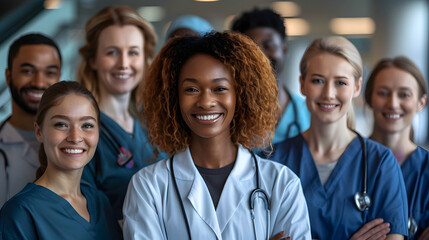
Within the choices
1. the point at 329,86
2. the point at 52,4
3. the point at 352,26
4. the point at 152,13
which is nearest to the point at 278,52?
the point at 329,86

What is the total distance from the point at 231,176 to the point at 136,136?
2.50 ft

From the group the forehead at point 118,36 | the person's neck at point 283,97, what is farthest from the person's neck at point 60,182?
the person's neck at point 283,97

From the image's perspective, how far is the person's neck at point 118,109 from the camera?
2424 mm

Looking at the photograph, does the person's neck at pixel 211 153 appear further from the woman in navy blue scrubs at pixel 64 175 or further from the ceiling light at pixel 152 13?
the ceiling light at pixel 152 13

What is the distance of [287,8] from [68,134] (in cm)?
449

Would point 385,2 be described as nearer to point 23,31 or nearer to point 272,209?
point 23,31

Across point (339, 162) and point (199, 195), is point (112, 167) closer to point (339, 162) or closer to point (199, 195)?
point (199, 195)

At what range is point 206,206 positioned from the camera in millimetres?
1733

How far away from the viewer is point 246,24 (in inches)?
114

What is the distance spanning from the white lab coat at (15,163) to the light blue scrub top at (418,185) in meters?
1.70

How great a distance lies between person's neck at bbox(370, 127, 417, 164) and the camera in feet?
7.53

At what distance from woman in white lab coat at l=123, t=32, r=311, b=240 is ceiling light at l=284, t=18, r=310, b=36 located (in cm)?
395

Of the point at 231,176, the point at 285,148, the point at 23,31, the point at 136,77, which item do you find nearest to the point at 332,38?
the point at 285,148

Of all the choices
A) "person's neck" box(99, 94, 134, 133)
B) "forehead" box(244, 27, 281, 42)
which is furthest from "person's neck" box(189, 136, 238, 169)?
"forehead" box(244, 27, 281, 42)
